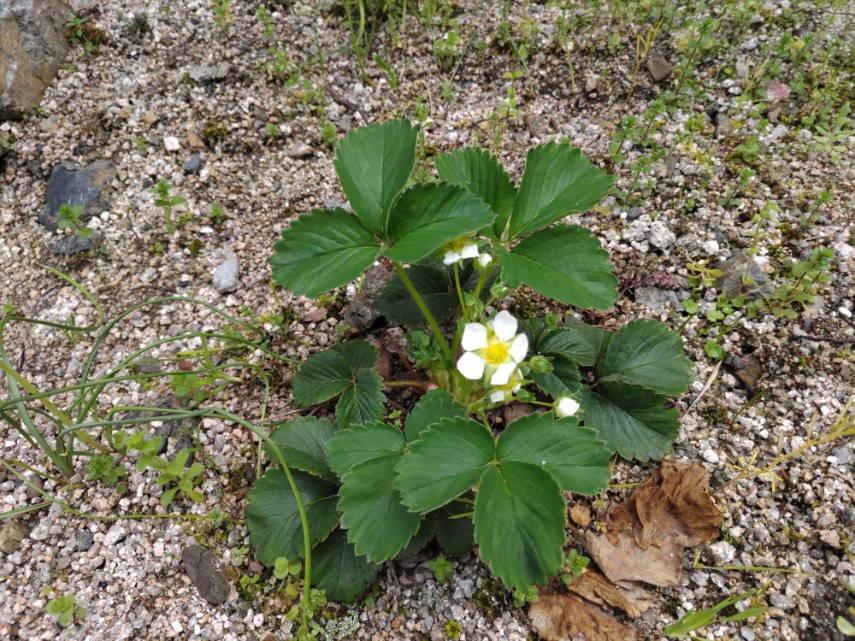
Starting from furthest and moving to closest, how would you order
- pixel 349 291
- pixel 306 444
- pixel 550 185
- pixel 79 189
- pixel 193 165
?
1. pixel 193 165
2. pixel 79 189
3. pixel 349 291
4. pixel 306 444
5. pixel 550 185

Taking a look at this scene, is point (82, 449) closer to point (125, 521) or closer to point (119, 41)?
point (125, 521)

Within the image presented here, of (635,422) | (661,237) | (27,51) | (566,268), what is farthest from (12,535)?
(661,237)

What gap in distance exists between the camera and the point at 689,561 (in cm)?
167

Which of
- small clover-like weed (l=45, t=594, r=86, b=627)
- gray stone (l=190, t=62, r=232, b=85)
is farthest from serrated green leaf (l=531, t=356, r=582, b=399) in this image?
gray stone (l=190, t=62, r=232, b=85)

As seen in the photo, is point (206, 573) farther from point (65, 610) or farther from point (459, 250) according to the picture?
point (459, 250)

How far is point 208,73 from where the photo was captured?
9.38 feet

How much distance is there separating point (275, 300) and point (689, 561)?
1.73 metres

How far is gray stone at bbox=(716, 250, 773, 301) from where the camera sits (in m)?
2.10

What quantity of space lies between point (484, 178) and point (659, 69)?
1.66m

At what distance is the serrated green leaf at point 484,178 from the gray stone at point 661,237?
936 mm

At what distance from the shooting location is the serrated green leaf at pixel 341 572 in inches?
63.3

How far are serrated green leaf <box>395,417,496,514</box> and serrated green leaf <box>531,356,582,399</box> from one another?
0.40 m

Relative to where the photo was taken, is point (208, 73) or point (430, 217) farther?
point (208, 73)

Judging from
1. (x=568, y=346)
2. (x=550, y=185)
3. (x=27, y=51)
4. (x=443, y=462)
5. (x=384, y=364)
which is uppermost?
(x=27, y=51)
